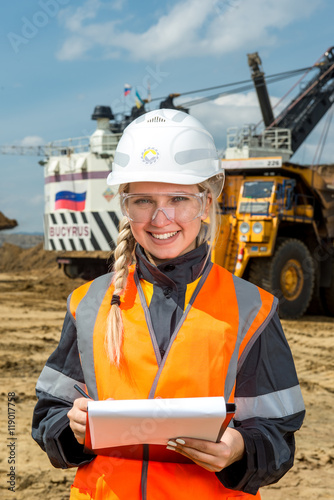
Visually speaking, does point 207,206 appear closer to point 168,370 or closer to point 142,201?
point 142,201

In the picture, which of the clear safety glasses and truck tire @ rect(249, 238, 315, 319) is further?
truck tire @ rect(249, 238, 315, 319)

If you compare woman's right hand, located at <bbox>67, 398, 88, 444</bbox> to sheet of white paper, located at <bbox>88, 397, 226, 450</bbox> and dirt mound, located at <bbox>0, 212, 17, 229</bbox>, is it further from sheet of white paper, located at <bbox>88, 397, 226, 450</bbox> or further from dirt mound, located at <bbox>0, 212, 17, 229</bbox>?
dirt mound, located at <bbox>0, 212, 17, 229</bbox>

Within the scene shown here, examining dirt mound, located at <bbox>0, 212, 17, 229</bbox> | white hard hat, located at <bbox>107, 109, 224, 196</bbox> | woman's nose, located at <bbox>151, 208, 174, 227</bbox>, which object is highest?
white hard hat, located at <bbox>107, 109, 224, 196</bbox>

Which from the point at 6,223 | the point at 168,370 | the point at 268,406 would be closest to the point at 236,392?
the point at 268,406

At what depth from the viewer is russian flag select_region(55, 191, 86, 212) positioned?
13672 mm

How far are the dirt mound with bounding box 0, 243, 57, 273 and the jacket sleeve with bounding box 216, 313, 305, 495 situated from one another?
21.4 metres

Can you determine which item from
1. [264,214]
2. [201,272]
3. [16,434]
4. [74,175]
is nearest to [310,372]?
[264,214]

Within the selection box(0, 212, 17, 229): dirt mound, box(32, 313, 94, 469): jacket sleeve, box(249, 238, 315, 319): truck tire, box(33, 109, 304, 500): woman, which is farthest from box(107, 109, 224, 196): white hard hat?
box(0, 212, 17, 229): dirt mound

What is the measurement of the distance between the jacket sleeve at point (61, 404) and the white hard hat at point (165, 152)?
45 centimetres

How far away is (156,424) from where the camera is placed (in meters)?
1.27

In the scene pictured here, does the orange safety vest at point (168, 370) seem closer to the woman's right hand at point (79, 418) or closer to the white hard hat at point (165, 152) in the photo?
the woman's right hand at point (79, 418)

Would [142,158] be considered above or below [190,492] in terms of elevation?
above

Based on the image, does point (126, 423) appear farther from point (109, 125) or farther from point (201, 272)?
point (109, 125)

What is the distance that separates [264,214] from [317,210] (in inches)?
77.7
